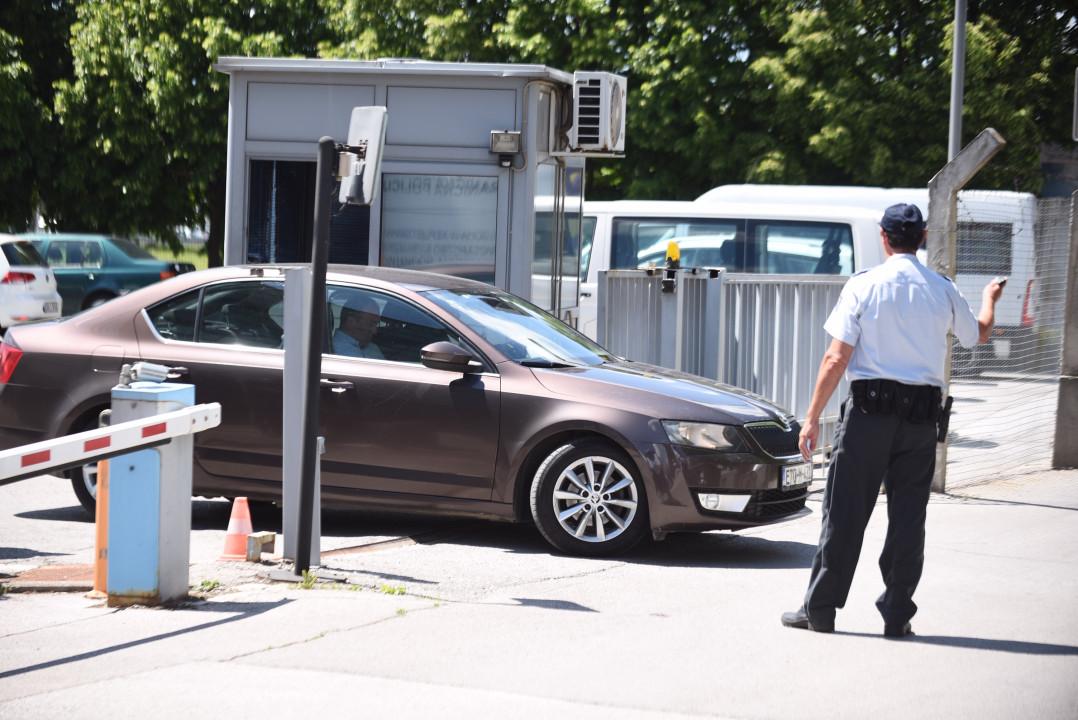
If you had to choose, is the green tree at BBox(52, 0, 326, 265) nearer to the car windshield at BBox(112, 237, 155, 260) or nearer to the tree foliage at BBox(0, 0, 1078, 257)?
the tree foliage at BBox(0, 0, 1078, 257)

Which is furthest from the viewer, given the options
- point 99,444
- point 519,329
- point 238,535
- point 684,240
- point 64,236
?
point 64,236

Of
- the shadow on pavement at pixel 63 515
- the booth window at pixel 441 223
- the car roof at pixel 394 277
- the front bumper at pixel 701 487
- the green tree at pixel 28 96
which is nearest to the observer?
the front bumper at pixel 701 487

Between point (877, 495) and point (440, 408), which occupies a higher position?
point (440, 408)

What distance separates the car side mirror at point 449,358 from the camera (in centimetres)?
775

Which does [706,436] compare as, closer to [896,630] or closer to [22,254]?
[896,630]

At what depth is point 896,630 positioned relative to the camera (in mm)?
5848

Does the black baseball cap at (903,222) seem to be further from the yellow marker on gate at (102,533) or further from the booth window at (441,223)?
the booth window at (441,223)

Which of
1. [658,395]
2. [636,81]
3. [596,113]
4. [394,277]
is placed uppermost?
[636,81]

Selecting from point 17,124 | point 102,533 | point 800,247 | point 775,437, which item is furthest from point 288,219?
point 17,124

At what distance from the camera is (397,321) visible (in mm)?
8148

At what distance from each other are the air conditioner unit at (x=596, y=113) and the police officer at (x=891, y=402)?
17.8 ft

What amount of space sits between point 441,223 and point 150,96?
652 inches

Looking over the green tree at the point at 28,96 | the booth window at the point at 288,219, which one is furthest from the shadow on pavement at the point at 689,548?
the green tree at the point at 28,96

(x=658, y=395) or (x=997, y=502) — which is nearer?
(x=658, y=395)
